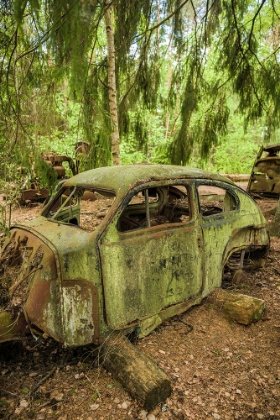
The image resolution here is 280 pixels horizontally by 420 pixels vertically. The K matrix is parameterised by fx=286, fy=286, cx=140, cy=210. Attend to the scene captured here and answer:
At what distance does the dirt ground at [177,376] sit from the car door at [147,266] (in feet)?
1.41

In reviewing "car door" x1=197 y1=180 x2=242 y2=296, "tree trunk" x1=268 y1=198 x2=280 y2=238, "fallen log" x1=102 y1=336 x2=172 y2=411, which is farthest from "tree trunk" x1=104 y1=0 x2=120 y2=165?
"fallen log" x1=102 y1=336 x2=172 y2=411

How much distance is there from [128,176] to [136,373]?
1846 mm

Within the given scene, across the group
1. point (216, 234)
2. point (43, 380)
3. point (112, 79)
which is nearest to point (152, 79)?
point (112, 79)

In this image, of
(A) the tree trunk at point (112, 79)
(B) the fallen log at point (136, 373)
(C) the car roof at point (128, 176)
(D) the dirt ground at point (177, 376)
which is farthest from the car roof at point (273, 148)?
(B) the fallen log at point (136, 373)

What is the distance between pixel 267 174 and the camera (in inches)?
348

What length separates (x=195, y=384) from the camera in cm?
261

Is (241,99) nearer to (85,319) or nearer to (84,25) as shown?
(84,25)

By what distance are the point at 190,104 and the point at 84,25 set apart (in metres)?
3.66

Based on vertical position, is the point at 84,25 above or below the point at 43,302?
above

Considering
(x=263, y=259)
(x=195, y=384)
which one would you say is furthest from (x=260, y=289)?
(x=195, y=384)

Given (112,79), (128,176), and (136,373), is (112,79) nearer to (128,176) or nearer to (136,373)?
(128,176)

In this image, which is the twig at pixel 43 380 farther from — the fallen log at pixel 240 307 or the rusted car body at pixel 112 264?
the fallen log at pixel 240 307

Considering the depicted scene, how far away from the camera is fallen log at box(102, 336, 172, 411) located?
231 centimetres

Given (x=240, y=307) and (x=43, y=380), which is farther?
(x=240, y=307)
